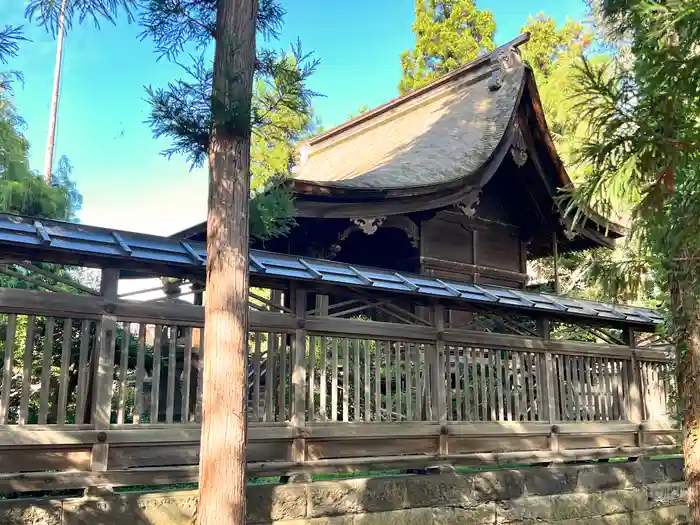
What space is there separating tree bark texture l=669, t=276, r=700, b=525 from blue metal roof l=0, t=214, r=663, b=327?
150cm

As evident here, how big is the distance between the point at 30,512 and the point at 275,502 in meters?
2.02

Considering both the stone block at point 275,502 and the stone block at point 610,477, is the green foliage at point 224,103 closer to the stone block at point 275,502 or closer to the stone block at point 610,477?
the stone block at point 275,502

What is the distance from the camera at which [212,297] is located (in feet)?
15.3

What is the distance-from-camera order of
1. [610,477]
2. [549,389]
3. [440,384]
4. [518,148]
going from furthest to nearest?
[518,148], [610,477], [549,389], [440,384]

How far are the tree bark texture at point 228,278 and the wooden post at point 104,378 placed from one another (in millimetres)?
1117

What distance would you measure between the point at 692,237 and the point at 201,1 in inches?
178

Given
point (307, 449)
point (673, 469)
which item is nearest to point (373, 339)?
point (307, 449)

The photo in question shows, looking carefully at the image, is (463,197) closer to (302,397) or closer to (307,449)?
(302,397)

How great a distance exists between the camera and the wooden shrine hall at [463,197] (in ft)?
28.6

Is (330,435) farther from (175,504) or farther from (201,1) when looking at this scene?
(201,1)

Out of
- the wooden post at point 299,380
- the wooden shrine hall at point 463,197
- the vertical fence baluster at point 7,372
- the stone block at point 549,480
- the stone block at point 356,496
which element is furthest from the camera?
the wooden shrine hall at point 463,197

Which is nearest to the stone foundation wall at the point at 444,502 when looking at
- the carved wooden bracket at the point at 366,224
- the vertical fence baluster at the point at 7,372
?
the vertical fence baluster at the point at 7,372

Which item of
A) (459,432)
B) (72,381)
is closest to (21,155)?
(72,381)

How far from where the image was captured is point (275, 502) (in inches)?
227
